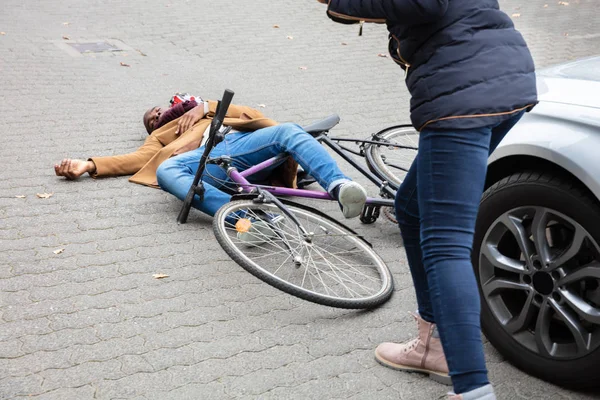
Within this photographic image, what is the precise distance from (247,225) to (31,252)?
1.36 m

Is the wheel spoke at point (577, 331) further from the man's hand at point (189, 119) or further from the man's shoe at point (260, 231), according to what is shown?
the man's hand at point (189, 119)

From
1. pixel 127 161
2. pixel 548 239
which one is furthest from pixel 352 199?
pixel 127 161

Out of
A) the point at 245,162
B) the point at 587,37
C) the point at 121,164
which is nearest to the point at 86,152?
the point at 121,164

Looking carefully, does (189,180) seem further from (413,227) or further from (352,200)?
(413,227)

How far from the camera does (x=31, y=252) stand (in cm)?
484

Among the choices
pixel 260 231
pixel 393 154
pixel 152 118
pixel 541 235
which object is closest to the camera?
pixel 541 235

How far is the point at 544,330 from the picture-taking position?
335 centimetres

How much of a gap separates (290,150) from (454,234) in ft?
8.18

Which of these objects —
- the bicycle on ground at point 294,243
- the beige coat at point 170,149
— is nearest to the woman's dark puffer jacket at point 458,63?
the bicycle on ground at point 294,243

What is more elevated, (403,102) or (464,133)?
(464,133)

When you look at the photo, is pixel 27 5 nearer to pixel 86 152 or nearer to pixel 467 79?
pixel 86 152

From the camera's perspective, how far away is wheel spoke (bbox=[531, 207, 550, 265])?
332 centimetres

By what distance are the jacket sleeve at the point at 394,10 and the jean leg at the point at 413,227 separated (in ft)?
2.06

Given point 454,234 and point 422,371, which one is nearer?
point 454,234
